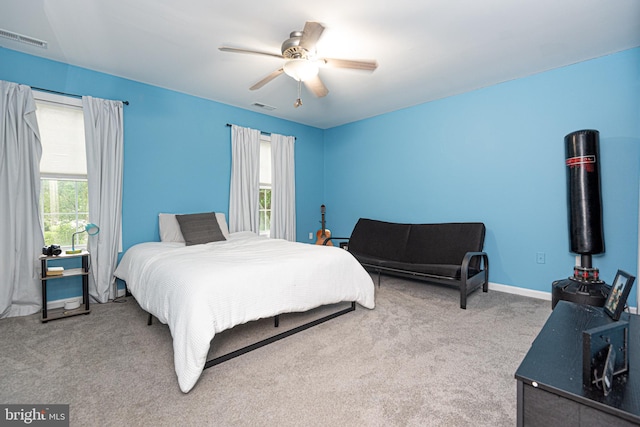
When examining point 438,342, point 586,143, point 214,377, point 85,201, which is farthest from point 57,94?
point 586,143

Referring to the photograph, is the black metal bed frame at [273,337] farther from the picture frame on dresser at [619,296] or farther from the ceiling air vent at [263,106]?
the ceiling air vent at [263,106]

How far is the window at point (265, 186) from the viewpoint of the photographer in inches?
197

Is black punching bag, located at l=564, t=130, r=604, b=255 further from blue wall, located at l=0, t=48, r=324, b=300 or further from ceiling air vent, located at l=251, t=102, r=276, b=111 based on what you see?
blue wall, located at l=0, t=48, r=324, b=300

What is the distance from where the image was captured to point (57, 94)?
3.15 meters

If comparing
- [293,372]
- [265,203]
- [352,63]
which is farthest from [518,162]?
[265,203]

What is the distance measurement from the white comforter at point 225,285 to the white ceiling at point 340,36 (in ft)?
6.45

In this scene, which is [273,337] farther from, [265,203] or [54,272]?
[265,203]

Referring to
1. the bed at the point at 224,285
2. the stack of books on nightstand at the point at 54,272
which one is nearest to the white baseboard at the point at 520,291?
the bed at the point at 224,285

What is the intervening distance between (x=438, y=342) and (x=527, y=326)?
97cm

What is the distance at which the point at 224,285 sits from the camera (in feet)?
6.68

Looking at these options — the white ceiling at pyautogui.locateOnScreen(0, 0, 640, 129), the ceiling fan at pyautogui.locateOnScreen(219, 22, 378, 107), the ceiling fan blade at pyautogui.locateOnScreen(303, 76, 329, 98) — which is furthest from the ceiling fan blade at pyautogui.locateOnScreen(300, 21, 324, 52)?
the ceiling fan blade at pyautogui.locateOnScreen(303, 76, 329, 98)

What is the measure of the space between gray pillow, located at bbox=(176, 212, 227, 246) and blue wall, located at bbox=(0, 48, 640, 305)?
0.38 meters

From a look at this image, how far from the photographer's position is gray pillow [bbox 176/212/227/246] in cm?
361

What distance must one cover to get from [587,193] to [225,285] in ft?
10.9
